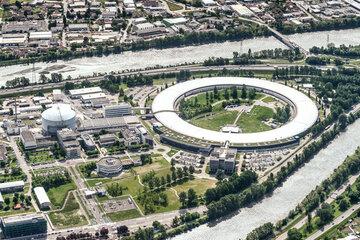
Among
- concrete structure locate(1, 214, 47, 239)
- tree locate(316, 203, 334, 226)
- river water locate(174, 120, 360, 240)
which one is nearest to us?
concrete structure locate(1, 214, 47, 239)

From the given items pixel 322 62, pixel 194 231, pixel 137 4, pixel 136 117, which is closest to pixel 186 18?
pixel 137 4

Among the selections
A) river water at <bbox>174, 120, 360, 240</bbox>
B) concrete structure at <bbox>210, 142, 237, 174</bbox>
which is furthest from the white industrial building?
river water at <bbox>174, 120, 360, 240</bbox>

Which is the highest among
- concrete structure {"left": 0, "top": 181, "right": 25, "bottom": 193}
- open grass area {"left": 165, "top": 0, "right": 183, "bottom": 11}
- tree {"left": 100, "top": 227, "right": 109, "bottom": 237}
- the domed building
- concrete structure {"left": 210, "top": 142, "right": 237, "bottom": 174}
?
open grass area {"left": 165, "top": 0, "right": 183, "bottom": 11}

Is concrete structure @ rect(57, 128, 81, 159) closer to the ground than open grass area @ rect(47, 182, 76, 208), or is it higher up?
higher up

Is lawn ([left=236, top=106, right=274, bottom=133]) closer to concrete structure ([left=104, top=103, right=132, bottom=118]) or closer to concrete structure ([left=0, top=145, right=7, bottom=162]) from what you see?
concrete structure ([left=104, top=103, right=132, bottom=118])

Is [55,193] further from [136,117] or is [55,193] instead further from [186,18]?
[186,18]

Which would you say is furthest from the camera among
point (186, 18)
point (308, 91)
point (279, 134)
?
point (186, 18)
